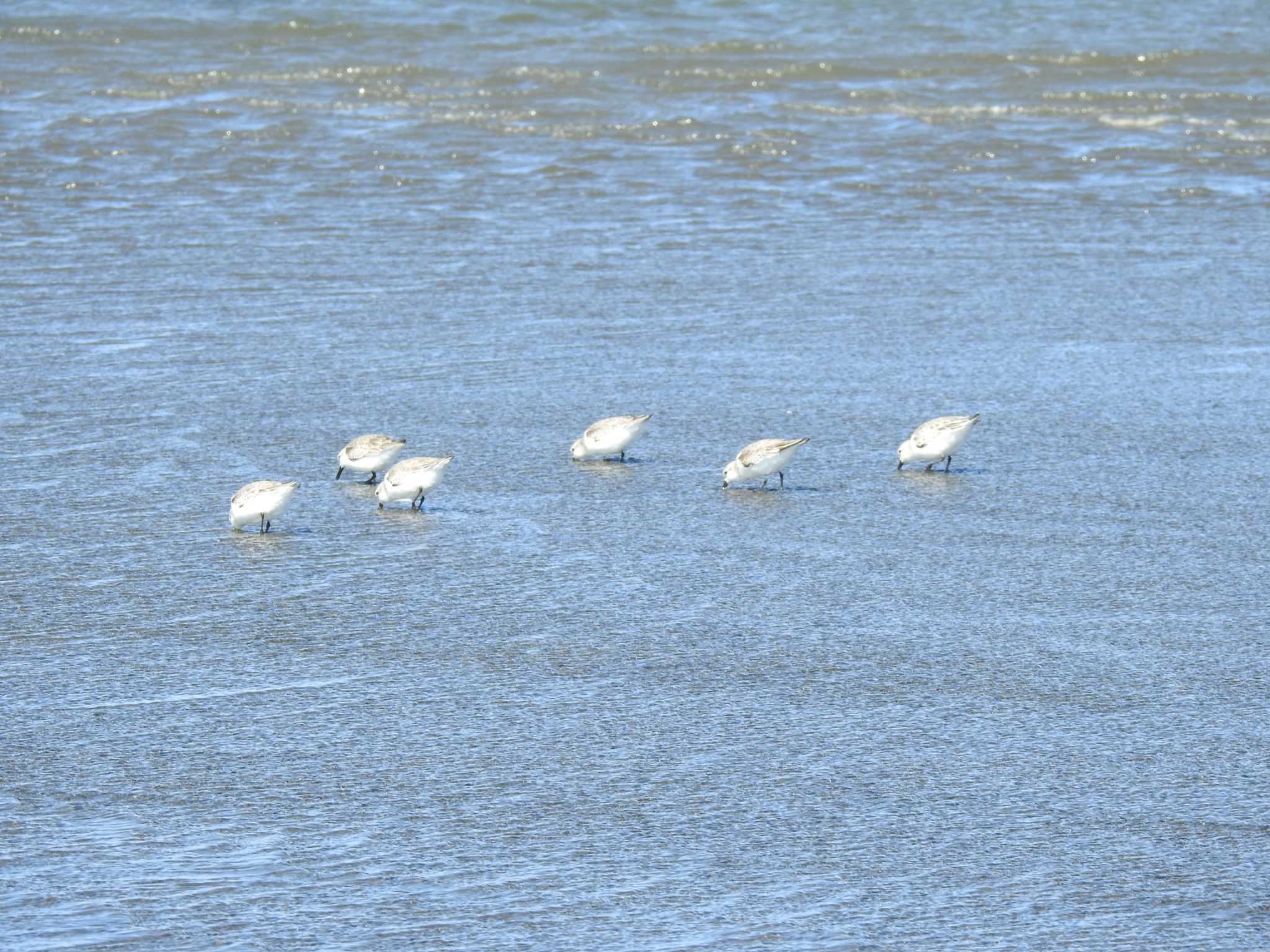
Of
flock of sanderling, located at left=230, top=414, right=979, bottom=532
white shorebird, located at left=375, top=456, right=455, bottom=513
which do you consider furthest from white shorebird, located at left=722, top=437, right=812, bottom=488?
white shorebird, located at left=375, top=456, right=455, bottom=513

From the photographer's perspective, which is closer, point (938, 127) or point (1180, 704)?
point (1180, 704)

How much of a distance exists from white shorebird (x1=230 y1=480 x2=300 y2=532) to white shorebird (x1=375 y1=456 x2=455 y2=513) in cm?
53

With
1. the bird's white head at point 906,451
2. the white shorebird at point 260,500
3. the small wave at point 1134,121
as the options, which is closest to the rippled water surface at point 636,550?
the white shorebird at point 260,500

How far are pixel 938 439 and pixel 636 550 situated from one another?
6.36ft

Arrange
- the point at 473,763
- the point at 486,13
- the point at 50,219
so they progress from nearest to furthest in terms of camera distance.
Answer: the point at 473,763, the point at 50,219, the point at 486,13

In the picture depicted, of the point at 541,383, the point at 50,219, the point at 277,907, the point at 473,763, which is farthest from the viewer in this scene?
the point at 50,219

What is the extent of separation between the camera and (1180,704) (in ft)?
22.3

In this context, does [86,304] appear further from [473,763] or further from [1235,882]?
[1235,882]

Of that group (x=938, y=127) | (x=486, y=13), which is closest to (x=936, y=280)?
(x=938, y=127)

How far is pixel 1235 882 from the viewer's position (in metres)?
5.48

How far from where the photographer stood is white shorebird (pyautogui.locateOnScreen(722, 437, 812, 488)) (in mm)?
9359

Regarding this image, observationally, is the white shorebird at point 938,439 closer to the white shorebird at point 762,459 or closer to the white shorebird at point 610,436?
the white shorebird at point 762,459

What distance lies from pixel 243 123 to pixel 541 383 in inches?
419

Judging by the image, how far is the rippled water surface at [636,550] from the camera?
557cm
